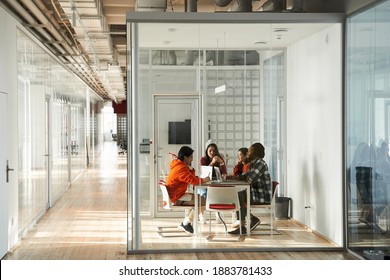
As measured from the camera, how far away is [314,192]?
29.5 ft

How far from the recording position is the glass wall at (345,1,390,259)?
671 cm

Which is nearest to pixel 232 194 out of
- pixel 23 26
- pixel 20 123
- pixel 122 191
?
pixel 20 123

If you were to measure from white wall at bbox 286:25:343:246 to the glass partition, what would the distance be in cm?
22

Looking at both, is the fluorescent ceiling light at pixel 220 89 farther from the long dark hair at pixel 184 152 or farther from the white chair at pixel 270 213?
the white chair at pixel 270 213

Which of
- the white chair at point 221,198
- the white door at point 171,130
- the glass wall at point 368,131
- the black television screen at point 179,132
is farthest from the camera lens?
the black television screen at point 179,132

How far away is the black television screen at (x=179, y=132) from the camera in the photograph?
9031mm

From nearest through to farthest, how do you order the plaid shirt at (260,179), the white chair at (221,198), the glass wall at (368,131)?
the glass wall at (368,131) → the white chair at (221,198) → the plaid shirt at (260,179)

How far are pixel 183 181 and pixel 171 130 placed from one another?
3.48 ft

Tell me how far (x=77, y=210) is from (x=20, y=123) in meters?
3.48

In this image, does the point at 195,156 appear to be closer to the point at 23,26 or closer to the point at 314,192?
the point at 314,192

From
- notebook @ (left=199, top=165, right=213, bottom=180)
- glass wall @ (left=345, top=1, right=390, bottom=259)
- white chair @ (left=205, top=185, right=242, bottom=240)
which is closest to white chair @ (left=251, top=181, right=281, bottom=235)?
white chair @ (left=205, top=185, right=242, bottom=240)

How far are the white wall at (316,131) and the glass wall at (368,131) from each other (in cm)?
28

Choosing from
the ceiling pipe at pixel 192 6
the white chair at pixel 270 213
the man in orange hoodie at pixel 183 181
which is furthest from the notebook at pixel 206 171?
the ceiling pipe at pixel 192 6

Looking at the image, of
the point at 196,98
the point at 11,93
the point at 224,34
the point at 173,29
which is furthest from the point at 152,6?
the point at 11,93
